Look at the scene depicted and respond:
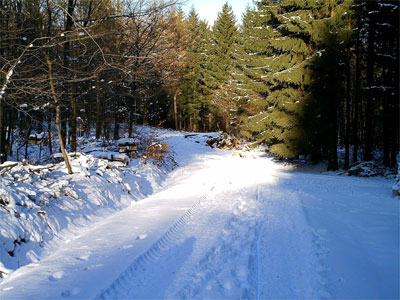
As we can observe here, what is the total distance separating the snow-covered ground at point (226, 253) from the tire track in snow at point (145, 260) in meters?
0.01

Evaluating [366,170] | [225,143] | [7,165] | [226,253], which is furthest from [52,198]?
[225,143]

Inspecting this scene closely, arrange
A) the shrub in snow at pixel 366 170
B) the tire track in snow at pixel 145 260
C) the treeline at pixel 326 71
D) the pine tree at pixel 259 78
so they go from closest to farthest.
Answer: the tire track in snow at pixel 145 260 → the shrub in snow at pixel 366 170 → the treeline at pixel 326 71 → the pine tree at pixel 259 78

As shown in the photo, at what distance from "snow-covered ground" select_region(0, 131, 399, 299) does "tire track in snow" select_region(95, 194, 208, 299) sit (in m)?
0.01

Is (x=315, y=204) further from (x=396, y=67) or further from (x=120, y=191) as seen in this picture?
(x=396, y=67)

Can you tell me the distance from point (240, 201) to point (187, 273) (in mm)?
3734

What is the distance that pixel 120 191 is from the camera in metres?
7.55

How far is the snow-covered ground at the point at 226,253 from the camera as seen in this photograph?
297 cm

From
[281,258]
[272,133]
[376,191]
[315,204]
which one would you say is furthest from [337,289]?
[272,133]

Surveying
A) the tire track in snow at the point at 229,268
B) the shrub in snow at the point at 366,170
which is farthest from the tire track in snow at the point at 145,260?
the shrub in snow at the point at 366,170

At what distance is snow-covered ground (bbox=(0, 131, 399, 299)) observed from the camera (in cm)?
297

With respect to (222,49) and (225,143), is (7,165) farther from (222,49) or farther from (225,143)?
(222,49)

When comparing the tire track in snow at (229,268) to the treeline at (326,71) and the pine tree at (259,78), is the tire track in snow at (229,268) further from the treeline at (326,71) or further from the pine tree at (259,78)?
the pine tree at (259,78)

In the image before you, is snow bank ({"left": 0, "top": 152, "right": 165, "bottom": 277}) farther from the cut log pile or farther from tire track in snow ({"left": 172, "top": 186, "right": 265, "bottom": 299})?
the cut log pile

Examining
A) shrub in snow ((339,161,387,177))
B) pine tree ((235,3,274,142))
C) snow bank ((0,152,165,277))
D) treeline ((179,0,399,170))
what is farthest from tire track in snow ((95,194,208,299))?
pine tree ((235,3,274,142))
